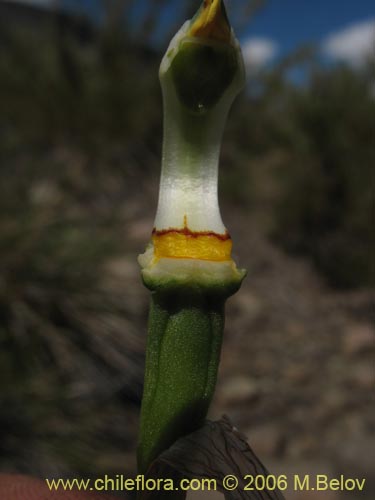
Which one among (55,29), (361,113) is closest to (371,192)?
(361,113)

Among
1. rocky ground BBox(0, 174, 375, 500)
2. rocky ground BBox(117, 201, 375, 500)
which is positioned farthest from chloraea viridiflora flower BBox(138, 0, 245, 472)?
rocky ground BBox(117, 201, 375, 500)

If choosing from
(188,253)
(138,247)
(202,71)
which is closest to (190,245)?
(188,253)

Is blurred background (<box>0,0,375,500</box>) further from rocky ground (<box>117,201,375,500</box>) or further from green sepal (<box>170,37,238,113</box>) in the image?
green sepal (<box>170,37,238,113</box>)

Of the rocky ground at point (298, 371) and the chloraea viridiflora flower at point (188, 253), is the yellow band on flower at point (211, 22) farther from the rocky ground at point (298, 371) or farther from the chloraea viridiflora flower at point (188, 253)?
the rocky ground at point (298, 371)

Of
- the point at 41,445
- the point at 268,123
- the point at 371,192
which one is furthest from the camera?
the point at 268,123

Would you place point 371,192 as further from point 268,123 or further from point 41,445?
point 41,445

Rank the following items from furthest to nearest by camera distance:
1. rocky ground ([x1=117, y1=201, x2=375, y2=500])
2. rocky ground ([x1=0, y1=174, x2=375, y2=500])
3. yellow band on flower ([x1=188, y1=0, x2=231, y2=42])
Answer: rocky ground ([x1=117, y1=201, x2=375, y2=500]) < rocky ground ([x1=0, y1=174, x2=375, y2=500]) < yellow band on flower ([x1=188, y1=0, x2=231, y2=42])

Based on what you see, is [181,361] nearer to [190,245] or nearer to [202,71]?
[190,245]
